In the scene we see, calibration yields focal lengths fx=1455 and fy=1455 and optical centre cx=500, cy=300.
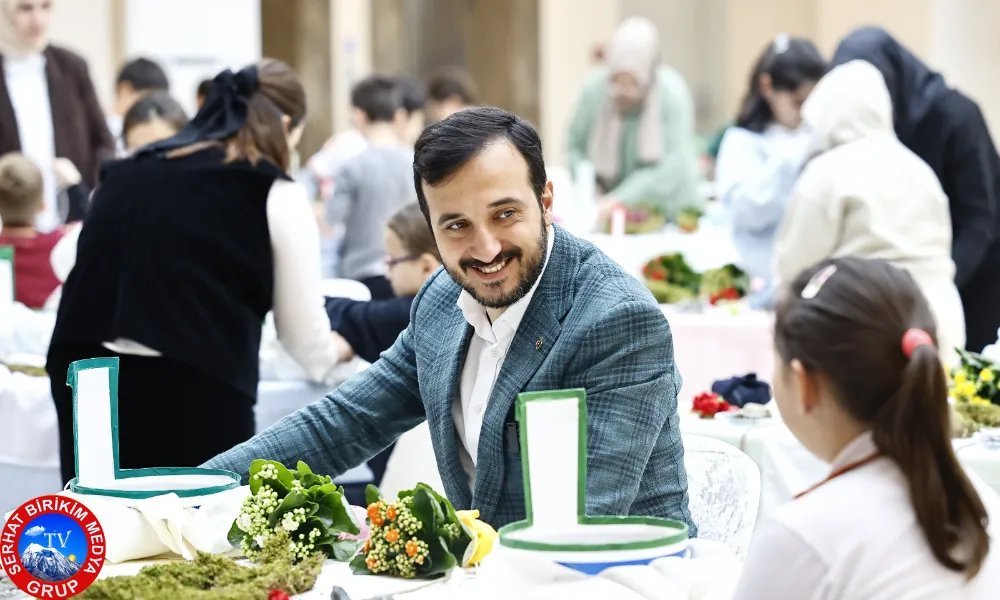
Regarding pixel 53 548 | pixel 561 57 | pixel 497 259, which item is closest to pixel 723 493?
pixel 497 259

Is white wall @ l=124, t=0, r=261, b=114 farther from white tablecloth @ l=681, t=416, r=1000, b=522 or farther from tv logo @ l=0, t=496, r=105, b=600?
tv logo @ l=0, t=496, r=105, b=600

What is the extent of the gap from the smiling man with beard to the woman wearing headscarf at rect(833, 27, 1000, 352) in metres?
3.27

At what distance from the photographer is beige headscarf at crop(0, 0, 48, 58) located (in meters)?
6.62

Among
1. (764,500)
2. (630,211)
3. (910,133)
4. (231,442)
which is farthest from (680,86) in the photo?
(231,442)

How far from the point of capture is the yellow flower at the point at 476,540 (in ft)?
6.11

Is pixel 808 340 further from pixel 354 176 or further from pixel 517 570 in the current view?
pixel 354 176

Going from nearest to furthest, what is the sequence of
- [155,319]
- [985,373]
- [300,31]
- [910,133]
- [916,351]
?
1. [916,351]
2. [155,319]
3. [985,373]
4. [910,133]
5. [300,31]

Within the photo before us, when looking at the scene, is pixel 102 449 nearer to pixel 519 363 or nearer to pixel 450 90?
pixel 519 363

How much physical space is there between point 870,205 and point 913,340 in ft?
10.3

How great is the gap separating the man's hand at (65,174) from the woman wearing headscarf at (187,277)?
128 inches

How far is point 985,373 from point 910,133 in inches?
76.0

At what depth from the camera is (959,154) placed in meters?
5.20

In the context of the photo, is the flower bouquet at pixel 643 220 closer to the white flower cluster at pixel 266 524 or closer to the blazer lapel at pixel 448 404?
the blazer lapel at pixel 448 404

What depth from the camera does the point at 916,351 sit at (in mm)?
1517
